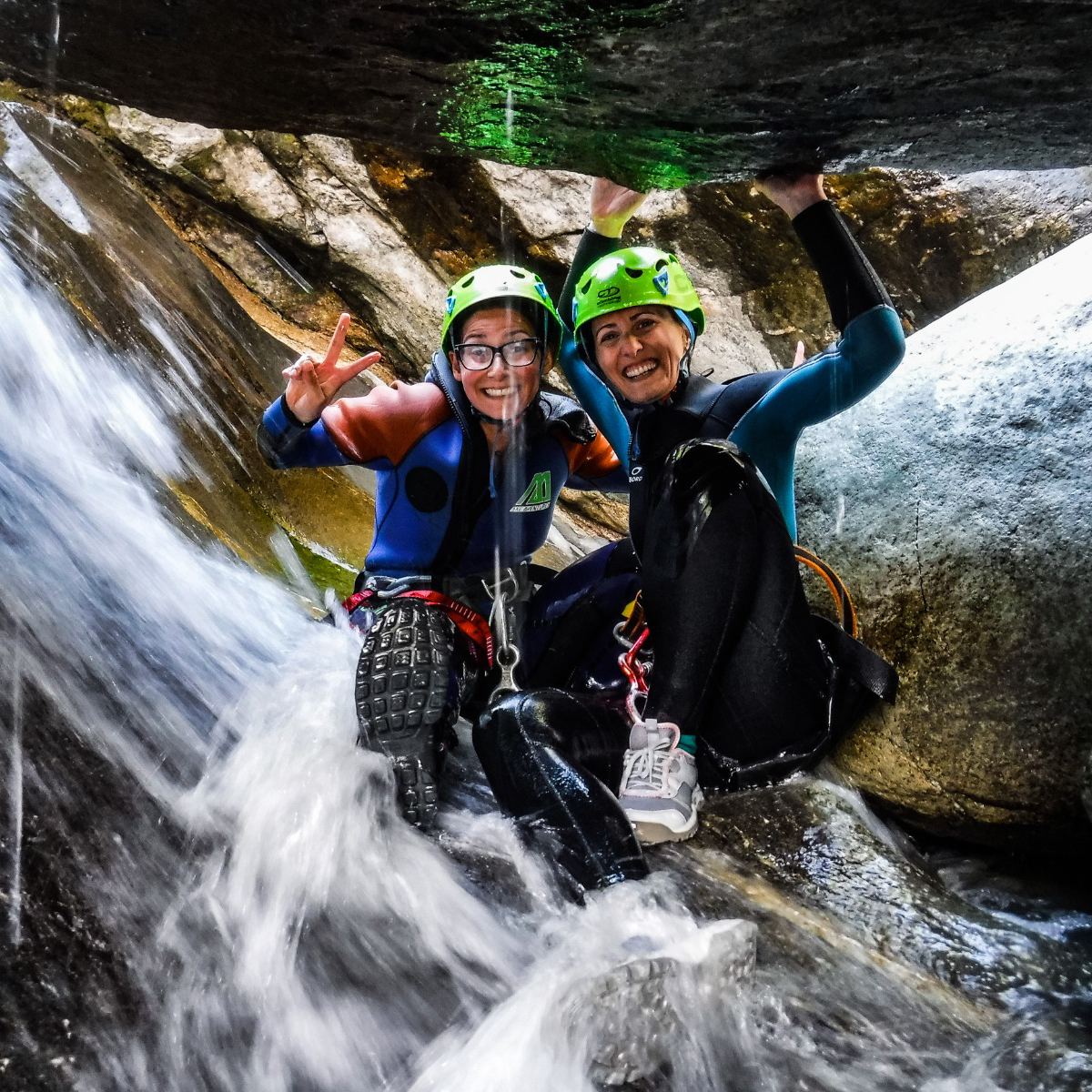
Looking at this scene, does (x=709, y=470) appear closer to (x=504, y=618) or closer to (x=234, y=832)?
(x=504, y=618)

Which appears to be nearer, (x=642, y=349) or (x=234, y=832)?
(x=234, y=832)

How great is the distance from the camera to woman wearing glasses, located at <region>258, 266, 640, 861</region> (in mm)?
3406

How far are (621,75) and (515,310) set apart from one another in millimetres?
1101

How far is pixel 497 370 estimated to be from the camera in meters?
3.48

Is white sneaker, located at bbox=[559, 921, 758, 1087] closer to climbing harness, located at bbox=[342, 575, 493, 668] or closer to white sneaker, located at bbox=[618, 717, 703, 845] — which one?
white sneaker, located at bbox=[618, 717, 703, 845]

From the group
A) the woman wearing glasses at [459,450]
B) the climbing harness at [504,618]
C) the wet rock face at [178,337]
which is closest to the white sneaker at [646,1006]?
the woman wearing glasses at [459,450]

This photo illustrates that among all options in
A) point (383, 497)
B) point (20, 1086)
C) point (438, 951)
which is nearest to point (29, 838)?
point (20, 1086)

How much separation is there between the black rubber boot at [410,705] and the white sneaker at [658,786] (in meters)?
0.68

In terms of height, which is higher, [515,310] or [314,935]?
[515,310]

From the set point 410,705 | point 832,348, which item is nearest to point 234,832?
point 410,705

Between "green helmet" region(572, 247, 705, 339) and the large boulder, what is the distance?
1413mm

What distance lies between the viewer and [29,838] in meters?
1.97

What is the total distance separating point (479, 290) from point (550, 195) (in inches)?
286

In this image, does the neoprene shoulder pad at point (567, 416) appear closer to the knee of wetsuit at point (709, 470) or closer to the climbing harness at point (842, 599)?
the knee of wetsuit at point (709, 470)
